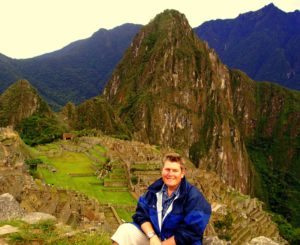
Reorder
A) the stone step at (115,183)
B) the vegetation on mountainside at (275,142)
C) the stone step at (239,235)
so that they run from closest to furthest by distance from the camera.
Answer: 1. the stone step at (239,235)
2. the stone step at (115,183)
3. the vegetation on mountainside at (275,142)

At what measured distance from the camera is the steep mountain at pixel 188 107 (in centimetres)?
12394

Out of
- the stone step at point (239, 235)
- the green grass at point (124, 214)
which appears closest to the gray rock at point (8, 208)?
the green grass at point (124, 214)

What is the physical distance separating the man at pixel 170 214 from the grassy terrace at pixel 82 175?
1639 cm

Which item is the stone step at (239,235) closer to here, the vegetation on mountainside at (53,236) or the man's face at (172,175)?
the vegetation on mountainside at (53,236)

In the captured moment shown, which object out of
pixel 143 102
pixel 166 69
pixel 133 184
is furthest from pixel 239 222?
pixel 166 69

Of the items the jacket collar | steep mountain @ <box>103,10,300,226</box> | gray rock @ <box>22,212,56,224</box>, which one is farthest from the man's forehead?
steep mountain @ <box>103,10,300,226</box>

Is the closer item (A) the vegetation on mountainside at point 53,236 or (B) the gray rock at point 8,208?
(A) the vegetation on mountainside at point 53,236

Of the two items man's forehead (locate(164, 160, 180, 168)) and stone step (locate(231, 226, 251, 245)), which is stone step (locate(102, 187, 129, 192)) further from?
man's forehead (locate(164, 160, 180, 168))

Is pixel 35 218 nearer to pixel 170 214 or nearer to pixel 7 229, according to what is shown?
pixel 7 229

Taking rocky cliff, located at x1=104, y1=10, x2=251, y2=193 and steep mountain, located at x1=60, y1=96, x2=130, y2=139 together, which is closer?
steep mountain, located at x1=60, y1=96, x2=130, y2=139

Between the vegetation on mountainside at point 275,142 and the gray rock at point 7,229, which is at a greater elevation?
the gray rock at point 7,229

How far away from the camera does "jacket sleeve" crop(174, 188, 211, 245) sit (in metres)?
6.21

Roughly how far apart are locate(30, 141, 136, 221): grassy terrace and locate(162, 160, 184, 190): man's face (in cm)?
1666

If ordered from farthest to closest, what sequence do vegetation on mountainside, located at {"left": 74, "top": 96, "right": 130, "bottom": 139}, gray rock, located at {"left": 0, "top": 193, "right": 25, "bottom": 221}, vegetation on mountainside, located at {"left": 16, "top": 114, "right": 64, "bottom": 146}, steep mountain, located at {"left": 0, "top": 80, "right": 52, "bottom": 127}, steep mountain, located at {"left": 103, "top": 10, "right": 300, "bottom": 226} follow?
steep mountain, located at {"left": 103, "top": 10, "right": 300, "bottom": 226}, vegetation on mountainside, located at {"left": 74, "top": 96, "right": 130, "bottom": 139}, steep mountain, located at {"left": 0, "top": 80, "right": 52, "bottom": 127}, vegetation on mountainside, located at {"left": 16, "top": 114, "right": 64, "bottom": 146}, gray rock, located at {"left": 0, "top": 193, "right": 25, "bottom": 221}
